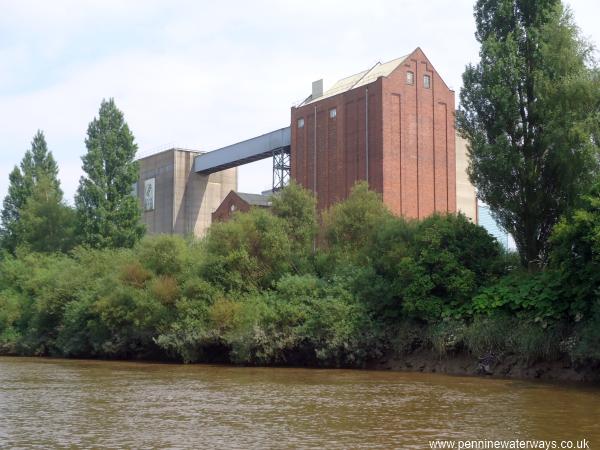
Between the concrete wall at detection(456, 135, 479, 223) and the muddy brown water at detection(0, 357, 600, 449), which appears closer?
the muddy brown water at detection(0, 357, 600, 449)

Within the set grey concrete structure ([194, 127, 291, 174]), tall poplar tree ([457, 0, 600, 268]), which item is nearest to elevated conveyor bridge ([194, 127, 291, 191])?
grey concrete structure ([194, 127, 291, 174])

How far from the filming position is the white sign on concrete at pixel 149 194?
3103 inches

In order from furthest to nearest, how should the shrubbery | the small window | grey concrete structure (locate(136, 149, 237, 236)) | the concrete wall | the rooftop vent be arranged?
grey concrete structure (locate(136, 149, 237, 236)) < the rooftop vent < the concrete wall < the small window < the shrubbery

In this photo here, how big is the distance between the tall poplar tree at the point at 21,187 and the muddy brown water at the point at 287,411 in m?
37.3

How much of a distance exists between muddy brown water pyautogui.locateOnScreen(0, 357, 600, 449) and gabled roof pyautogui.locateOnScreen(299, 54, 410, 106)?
1426 inches

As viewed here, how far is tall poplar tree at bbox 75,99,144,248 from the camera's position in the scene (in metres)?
49.6

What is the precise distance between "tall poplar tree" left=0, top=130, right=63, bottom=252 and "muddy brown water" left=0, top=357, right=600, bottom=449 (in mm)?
37346

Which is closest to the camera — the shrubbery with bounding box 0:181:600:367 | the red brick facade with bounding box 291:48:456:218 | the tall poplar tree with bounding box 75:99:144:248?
the shrubbery with bounding box 0:181:600:367

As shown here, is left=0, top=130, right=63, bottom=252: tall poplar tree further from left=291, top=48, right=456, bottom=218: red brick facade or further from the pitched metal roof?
left=291, top=48, right=456, bottom=218: red brick facade

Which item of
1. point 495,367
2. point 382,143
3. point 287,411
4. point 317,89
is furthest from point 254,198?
point 287,411

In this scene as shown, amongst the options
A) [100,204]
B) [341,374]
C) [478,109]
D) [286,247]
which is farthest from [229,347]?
[100,204]

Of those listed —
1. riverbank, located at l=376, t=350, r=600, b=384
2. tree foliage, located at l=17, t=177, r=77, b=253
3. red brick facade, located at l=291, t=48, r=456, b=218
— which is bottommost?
riverbank, located at l=376, t=350, r=600, b=384

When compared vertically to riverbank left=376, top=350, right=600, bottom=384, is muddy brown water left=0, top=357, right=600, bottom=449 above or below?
below

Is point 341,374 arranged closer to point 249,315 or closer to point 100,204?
point 249,315
